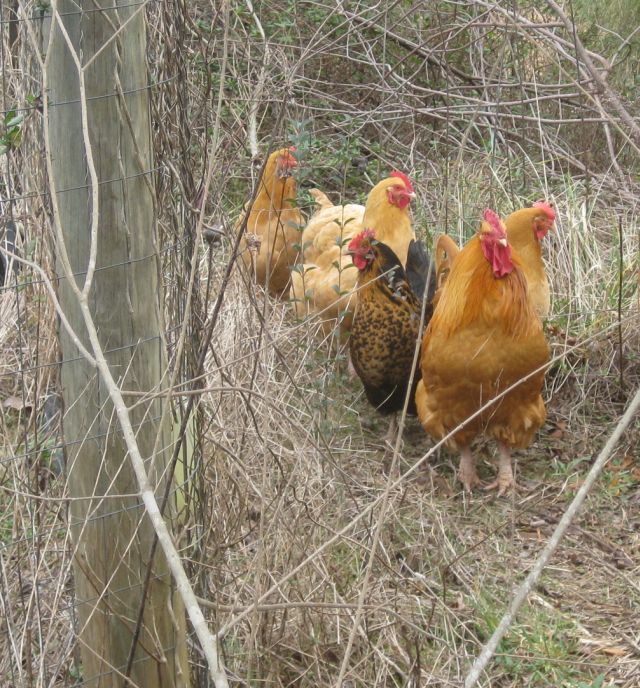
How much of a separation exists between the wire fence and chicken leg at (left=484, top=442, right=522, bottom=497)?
101 mm

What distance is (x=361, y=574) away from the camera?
126 inches

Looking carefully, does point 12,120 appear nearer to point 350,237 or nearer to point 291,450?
point 291,450

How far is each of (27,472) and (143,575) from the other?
1.22 ft

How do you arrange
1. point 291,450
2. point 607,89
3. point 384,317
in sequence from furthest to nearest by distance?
1. point 384,317
2. point 291,450
3. point 607,89

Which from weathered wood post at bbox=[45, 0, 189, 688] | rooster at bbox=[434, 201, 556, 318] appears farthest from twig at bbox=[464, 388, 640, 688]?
rooster at bbox=[434, 201, 556, 318]

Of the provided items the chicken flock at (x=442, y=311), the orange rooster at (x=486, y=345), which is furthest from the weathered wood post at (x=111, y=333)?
the orange rooster at (x=486, y=345)

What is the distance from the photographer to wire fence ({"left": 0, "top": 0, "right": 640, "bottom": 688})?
2342 millimetres

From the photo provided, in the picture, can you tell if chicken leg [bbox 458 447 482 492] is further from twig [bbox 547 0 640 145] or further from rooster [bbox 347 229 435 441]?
twig [bbox 547 0 640 145]

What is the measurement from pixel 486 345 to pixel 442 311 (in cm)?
29

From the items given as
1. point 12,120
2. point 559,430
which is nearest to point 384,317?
point 559,430

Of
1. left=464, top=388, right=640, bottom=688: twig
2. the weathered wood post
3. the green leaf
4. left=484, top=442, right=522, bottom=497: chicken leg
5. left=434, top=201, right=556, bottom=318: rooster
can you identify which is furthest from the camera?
left=434, top=201, right=556, bottom=318: rooster

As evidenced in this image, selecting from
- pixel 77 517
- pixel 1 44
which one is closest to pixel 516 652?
pixel 77 517

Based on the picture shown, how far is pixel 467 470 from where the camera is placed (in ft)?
15.5

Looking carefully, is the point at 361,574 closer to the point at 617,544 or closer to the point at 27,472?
the point at 27,472
